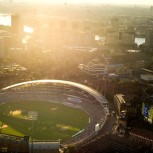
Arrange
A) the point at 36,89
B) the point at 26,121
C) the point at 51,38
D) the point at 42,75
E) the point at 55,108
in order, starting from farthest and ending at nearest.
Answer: the point at 51,38
the point at 42,75
the point at 36,89
the point at 55,108
the point at 26,121

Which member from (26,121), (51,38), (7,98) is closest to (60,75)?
(7,98)

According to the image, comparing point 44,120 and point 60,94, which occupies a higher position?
point 60,94

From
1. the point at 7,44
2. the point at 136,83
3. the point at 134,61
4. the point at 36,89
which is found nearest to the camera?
the point at 36,89

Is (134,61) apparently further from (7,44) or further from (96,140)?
(96,140)

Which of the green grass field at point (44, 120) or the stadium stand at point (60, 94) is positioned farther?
the stadium stand at point (60, 94)

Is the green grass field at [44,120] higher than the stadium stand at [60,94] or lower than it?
lower

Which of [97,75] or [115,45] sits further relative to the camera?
[115,45]

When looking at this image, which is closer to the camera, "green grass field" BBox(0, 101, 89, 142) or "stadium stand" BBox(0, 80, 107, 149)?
"green grass field" BBox(0, 101, 89, 142)

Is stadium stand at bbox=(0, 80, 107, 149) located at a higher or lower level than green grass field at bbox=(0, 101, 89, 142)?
higher
